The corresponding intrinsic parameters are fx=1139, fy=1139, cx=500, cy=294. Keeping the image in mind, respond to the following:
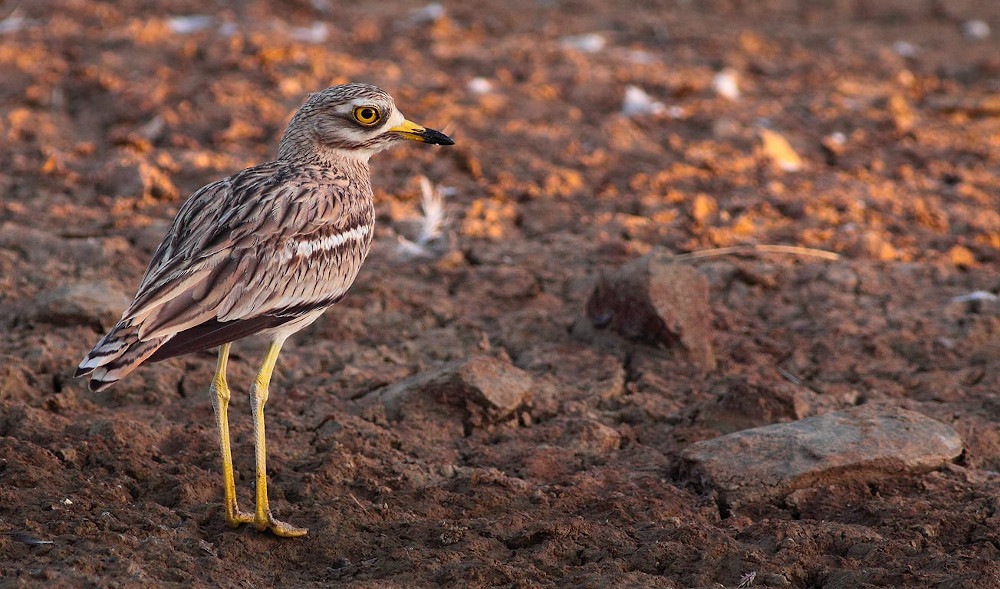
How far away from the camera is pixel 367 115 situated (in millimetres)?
4496

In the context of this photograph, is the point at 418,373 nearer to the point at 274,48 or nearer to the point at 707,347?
the point at 707,347

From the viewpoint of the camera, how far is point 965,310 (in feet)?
18.4

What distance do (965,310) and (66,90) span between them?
5.88 m

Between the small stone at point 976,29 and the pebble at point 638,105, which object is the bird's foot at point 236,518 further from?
the small stone at point 976,29

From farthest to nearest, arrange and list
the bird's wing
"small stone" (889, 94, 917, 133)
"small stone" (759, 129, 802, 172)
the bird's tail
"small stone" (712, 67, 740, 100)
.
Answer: "small stone" (712, 67, 740, 100) < "small stone" (889, 94, 917, 133) < "small stone" (759, 129, 802, 172) < the bird's wing < the bird's tail

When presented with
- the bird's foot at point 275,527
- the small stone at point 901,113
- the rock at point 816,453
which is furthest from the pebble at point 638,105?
the bird's foot at point 275,527

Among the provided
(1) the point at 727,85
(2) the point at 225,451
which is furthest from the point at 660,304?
(1) the point at 727,85

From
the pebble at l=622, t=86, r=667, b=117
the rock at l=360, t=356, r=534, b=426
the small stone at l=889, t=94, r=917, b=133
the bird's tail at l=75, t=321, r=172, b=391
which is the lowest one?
the small stone at l=889, t=94, r=917, b=133

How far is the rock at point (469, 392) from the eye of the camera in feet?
15.3

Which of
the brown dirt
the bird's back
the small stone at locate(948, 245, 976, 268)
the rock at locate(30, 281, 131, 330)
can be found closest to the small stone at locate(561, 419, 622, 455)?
the brown dirt

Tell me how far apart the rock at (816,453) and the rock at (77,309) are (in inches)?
104

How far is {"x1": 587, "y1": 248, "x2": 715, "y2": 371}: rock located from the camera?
5.22 m

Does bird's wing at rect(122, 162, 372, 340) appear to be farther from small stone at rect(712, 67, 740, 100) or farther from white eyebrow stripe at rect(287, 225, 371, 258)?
small stone at rect(712, 67, 740, 100)

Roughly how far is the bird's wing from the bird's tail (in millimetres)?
30
